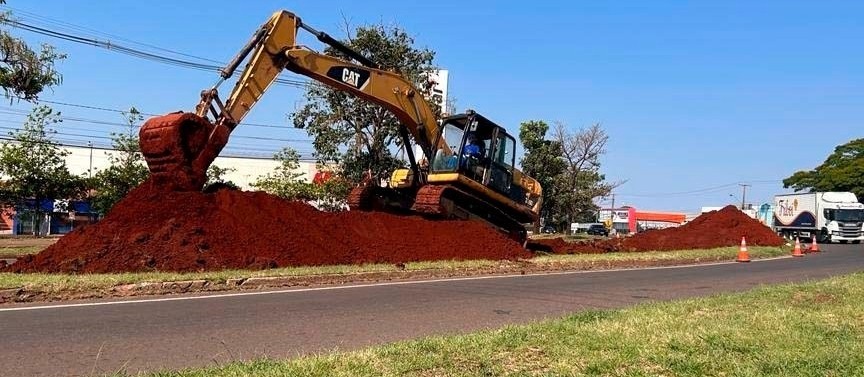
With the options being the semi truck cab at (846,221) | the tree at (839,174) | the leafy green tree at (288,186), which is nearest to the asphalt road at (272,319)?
the leafy green tree at (288,186)

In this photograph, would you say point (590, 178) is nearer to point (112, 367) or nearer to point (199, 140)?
point (199, 140)

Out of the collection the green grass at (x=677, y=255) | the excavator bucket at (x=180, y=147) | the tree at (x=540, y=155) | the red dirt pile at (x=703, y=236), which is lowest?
the green grass at (x=677, y=255)

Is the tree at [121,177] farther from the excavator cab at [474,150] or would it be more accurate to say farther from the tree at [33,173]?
the excavator cab at [474,150]

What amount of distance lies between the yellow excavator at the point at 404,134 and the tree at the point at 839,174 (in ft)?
203

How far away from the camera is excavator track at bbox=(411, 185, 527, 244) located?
1955 cm

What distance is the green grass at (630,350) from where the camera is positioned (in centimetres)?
558

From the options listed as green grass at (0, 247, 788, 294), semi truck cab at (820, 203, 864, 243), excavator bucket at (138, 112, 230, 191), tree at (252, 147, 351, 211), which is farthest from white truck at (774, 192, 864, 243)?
excavator bucket at (138, 112, 230, 191)

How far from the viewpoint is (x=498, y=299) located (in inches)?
458

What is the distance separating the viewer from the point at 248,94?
16328 mm

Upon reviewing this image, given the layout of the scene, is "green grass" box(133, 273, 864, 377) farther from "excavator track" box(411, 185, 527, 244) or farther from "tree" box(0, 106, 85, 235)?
"tree" box(0, 106, 85, 235)

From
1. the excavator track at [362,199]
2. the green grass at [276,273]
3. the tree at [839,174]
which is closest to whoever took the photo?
the green grass at [276,273]

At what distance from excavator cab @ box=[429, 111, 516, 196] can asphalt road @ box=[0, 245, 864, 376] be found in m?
5.91

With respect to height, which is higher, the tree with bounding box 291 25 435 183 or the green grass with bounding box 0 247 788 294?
the tree with bounding box 291 25 435 183

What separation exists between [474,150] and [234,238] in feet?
25.6
